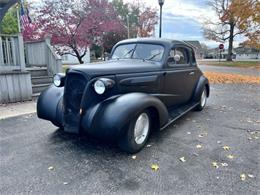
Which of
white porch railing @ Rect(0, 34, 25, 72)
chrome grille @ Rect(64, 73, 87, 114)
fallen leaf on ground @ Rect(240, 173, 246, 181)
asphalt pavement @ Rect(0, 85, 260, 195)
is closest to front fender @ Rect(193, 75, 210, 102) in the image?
asphalt pavement @ Rect(0, 85, 260, 195)

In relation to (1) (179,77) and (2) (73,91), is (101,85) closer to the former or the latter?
(2) (73,91)

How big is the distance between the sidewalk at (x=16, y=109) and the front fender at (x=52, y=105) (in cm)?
201

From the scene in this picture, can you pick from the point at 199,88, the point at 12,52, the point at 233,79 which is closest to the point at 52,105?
the point at 199,88

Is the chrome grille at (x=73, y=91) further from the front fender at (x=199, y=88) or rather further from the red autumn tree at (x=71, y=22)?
the red autumn tree at (x=71, y=22)

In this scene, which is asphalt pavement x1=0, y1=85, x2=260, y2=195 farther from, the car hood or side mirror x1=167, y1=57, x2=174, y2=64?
side mirror x1=167, y1=57, x2=174, y2=64

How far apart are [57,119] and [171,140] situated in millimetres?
2024

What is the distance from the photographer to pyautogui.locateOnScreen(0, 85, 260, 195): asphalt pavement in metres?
2.54

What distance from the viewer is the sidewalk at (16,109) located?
5498mm

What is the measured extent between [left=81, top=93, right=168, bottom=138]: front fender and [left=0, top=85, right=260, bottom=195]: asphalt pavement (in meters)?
0.49

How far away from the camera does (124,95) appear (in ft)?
10.7

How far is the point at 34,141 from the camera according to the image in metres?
3.85

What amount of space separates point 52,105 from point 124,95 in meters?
1.38

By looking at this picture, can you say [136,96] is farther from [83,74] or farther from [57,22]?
[57,22]

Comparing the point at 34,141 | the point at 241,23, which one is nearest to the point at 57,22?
the point at 34,141
